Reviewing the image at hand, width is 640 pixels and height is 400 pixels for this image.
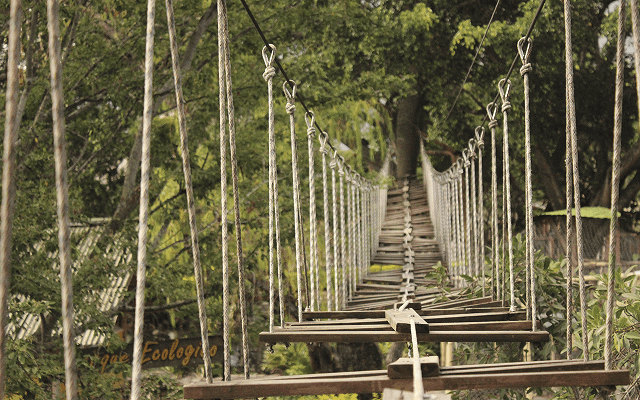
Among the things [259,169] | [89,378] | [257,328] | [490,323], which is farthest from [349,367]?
[490,323]

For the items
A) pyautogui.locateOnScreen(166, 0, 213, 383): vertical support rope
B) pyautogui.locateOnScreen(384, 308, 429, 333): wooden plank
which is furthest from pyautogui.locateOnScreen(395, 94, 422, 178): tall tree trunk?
pyautogui.locateOnScreen(166, 0, 213, 383): vertical support rope

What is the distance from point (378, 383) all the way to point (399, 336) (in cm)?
52

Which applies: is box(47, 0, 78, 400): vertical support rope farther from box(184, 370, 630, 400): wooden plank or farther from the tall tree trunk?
the tall tree trunk

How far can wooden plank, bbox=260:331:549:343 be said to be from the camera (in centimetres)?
177

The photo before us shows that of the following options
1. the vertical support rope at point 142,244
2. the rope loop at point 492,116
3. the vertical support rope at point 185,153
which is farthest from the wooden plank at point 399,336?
the rope loop at point 492,116

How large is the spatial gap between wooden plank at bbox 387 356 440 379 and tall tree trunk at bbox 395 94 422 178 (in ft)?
39.9

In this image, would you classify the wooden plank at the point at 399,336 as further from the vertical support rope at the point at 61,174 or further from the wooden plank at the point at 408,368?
the vertical support rope at the point at 61,174

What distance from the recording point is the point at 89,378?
4180 mm

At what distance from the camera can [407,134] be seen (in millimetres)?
13453

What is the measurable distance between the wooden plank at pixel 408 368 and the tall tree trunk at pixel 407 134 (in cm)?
1215

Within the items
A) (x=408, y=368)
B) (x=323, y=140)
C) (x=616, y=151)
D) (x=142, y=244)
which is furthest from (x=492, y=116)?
(x=142, y=244)

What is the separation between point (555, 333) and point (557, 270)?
13.4 inches

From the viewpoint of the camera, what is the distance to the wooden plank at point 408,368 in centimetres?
126

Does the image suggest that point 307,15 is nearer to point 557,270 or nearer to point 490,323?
point 557,270
